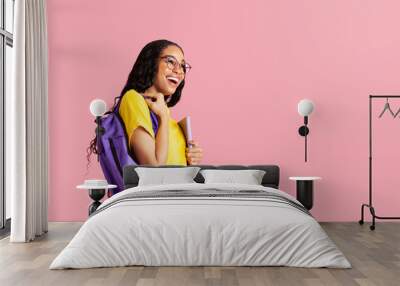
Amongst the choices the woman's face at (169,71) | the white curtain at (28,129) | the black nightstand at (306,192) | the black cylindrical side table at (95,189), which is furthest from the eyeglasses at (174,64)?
the black nightstand at (306,192)

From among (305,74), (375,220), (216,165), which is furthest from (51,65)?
(375,220)

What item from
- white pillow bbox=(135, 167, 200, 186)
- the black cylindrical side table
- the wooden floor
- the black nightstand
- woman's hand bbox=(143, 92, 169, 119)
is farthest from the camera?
woman's hand bbox=(143, 92, 169, 119)

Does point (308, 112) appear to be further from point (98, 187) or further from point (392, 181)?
point (98, 187)

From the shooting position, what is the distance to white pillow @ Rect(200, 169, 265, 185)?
630cm

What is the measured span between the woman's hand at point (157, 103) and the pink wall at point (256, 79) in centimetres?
29

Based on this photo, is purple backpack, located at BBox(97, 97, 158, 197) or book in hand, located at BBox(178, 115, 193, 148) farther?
book in hand, located at BBox(178, 115, 193, 148)

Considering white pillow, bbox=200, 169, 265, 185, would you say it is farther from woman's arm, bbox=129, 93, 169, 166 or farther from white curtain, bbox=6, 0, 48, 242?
white curtain, bbox=6, 0, 48, 242

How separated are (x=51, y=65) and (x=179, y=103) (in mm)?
1675

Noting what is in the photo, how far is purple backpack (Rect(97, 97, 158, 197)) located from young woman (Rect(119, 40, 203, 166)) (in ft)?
0.20

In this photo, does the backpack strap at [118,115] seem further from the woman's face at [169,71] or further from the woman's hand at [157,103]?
the woman's face at [169,71]

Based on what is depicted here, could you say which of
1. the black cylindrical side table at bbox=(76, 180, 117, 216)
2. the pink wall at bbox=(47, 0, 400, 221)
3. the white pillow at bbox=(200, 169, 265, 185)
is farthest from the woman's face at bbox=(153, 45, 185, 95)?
the black cylindrical side table at bbox=(76, 180, 117, 216)

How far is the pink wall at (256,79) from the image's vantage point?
6910 millimetres

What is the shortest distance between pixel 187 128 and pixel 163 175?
0.86m

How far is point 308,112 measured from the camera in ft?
22.0
